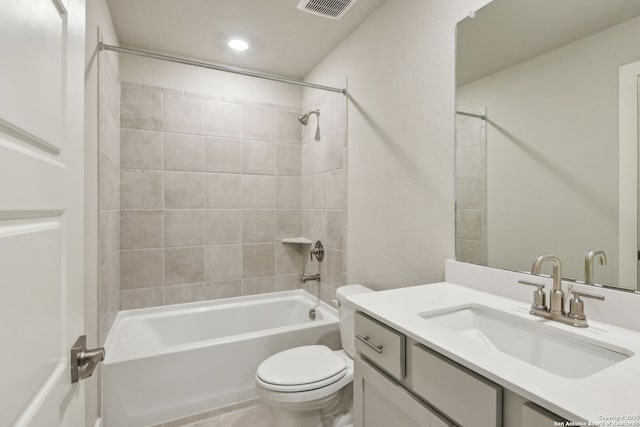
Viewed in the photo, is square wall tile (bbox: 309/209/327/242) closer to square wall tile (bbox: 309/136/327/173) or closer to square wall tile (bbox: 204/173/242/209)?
square wall tile (bbox: 309/136/327/173)

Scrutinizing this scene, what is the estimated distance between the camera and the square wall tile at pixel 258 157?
2.72 meters

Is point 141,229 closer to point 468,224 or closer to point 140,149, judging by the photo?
point 140,149

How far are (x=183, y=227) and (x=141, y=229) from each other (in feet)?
0.98

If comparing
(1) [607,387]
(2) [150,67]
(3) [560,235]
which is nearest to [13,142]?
(1) [607,387]

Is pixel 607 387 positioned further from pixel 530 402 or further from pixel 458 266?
pixel 458 266

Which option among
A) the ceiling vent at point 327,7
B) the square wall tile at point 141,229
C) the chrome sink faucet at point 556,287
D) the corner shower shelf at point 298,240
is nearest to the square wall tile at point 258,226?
the corner shower shelf at point 298,240

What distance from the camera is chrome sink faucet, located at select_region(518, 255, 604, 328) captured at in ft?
2.88

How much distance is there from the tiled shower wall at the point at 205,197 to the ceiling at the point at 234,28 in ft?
1.14

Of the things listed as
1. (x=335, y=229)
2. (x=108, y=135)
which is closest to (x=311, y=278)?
(x=335, y=229)

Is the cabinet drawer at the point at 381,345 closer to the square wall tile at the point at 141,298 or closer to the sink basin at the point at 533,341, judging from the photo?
the sink basin at the point at 533,341

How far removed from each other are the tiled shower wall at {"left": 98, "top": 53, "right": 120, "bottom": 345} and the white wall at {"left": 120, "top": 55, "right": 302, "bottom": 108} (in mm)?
219

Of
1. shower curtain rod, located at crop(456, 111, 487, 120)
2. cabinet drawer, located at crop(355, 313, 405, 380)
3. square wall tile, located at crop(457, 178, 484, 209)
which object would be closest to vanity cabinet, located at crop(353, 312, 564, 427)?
cabinet drawer, located at crop(355, 313, 405, 380)

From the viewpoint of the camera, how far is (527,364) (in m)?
0.67

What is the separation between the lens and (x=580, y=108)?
3.21ft
